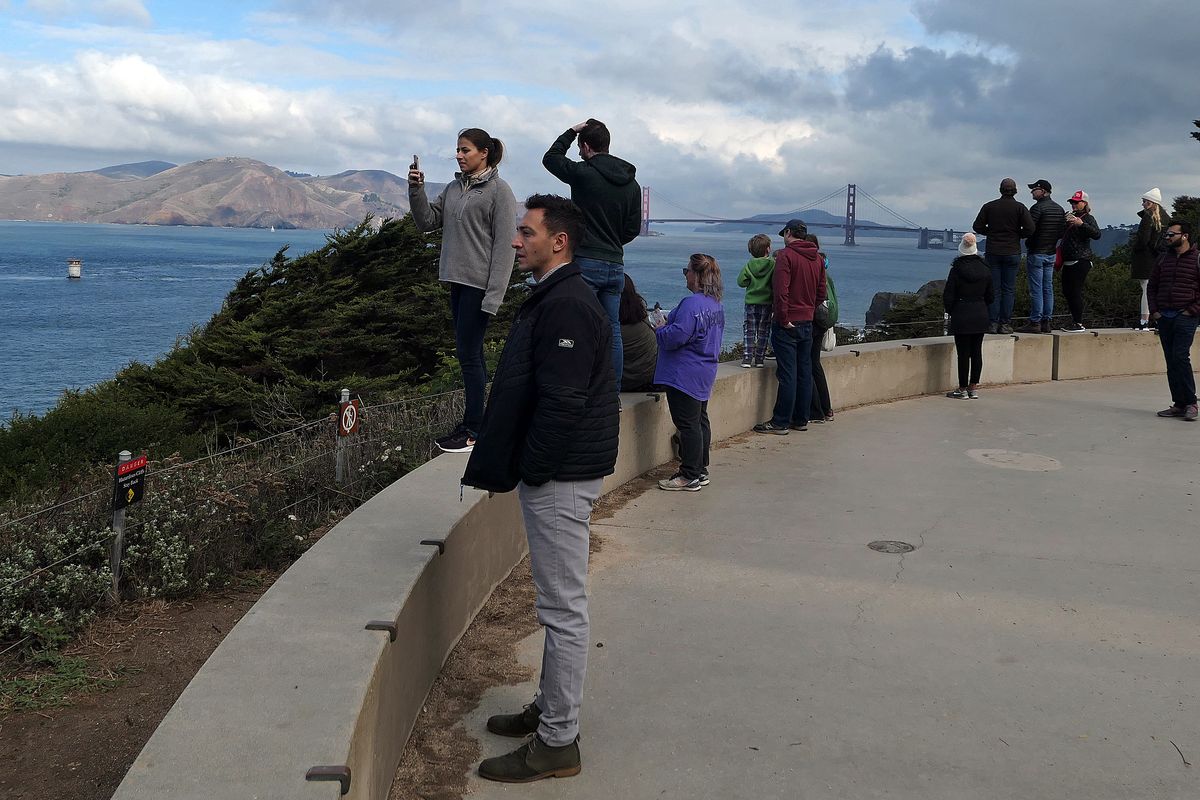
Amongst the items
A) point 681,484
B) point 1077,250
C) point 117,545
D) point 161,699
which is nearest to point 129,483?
point 117,545

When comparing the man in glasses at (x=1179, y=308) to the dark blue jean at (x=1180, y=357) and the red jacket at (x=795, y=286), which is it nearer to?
the dark blue jean at (x=1180, y=357)

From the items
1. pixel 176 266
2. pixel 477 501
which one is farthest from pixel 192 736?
pixel 176 266

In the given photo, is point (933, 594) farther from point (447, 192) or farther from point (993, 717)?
point (447, 192)

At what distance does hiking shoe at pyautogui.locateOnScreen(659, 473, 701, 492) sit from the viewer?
25.0ft

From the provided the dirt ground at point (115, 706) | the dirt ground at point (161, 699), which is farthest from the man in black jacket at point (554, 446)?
the dirt ground at point (115, 706)

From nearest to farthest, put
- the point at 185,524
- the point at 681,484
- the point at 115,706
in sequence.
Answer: the point at 115,706
the point at 185,524
the point at 681,484

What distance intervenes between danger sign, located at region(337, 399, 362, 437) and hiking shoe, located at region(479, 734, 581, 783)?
10.6 feet

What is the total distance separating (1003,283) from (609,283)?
7494mm

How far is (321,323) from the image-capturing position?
20.9m

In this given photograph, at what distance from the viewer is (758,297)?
1023 cm

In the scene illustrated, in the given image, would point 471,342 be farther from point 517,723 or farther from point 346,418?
point 517,723

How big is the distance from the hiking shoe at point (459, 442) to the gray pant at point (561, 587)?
244 centimetres

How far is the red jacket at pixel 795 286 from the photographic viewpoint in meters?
9.42

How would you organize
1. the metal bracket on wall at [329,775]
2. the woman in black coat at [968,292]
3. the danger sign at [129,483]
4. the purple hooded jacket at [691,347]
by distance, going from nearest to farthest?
the metal bracket on wall at [329,775]
the danger sign at [129,483]
the purple hooded jacket at [691,347]
the woman in black coat at [968,292]
